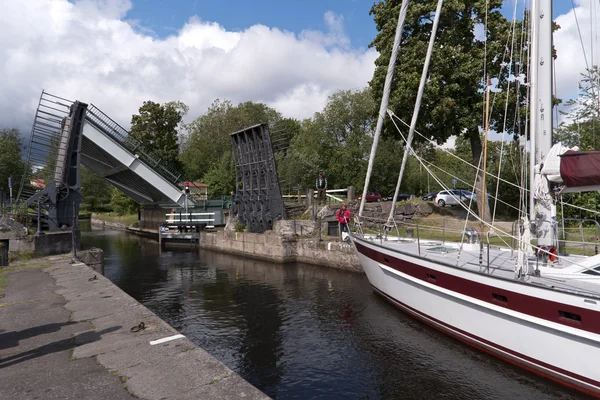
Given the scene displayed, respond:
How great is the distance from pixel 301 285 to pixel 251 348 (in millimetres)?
7122

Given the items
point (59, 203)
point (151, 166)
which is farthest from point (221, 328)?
point (151, 166)

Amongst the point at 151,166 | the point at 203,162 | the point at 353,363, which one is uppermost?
the point at 203,162

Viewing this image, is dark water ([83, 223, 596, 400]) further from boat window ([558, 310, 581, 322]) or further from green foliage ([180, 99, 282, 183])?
green foliage ([180, 99, 282, 183])

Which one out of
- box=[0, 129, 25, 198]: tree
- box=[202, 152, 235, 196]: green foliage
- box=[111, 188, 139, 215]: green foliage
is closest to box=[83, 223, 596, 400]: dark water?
box=[202, 152, 235, 196]: green foliage

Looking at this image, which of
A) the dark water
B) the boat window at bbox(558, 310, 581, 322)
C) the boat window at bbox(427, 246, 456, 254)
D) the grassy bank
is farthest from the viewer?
the grassy bank

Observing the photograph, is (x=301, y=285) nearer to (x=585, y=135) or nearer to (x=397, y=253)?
(x=397, y=253)

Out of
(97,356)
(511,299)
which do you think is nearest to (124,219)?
(97,356)

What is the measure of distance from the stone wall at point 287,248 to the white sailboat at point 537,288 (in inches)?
341

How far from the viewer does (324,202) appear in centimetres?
2859

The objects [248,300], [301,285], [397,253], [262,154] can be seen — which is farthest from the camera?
[262,154]

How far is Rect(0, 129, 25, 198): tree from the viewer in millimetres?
59766

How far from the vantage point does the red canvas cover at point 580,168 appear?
7934 mm

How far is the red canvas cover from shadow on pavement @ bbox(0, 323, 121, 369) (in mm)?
8915

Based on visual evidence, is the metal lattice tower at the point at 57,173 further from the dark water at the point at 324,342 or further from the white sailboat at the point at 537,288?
the white sailboat at the point at 537,288
